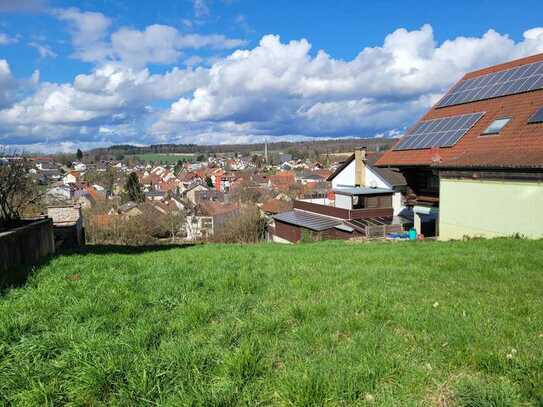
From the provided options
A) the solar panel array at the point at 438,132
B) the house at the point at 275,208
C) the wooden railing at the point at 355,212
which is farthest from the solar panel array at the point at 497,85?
the house at the point at 275,208

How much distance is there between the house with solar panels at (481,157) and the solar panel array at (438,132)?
41mm

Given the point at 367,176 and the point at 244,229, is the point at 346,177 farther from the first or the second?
the point at 244,229

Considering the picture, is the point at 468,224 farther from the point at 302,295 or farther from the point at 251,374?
the point at 251,374

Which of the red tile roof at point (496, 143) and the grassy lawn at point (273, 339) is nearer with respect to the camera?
the grassy lawn at point (273, 339)

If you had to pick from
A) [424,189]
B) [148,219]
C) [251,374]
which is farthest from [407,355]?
[148,219]

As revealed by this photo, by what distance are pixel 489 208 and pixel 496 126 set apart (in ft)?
12.3

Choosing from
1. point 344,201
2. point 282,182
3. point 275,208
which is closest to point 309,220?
point 344,201

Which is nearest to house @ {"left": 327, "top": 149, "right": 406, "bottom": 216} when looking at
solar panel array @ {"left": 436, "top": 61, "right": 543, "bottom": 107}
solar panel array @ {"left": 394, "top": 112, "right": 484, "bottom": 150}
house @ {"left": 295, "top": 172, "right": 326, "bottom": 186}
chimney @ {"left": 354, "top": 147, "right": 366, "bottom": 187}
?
chimney @ {"left": 354, "top": 147, "right": 366, "bottom": 187}

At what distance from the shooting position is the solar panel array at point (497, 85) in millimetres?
15771

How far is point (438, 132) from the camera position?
1720 cm

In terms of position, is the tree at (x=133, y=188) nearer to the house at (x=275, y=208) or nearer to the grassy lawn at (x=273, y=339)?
the house at (x=275, y=208)

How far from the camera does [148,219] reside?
147 feet

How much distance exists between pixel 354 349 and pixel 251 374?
98 centimetres

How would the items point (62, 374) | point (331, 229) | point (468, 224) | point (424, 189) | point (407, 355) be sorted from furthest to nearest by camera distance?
1. point (331, 229)
2. point (424, 189)
3. point (468, 224)
4. point (407, 355)
5. point (62, 374)
